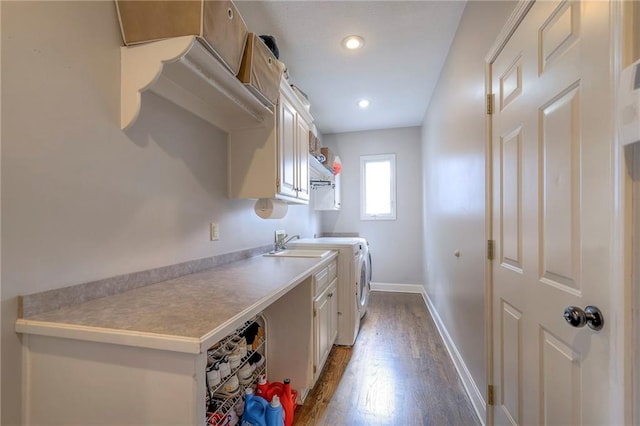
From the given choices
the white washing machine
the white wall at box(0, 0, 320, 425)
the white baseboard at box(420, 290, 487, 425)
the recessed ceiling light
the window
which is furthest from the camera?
the window

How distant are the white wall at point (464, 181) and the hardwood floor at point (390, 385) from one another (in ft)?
0.70

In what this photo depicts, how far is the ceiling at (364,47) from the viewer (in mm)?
1858

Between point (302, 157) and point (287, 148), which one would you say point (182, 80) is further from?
point (302, 157)

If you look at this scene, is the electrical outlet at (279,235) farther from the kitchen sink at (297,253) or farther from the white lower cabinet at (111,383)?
the white lower cabinet at (111,383)

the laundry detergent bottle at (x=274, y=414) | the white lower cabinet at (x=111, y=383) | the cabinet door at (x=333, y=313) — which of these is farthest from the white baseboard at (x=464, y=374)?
the white lower cabinet at (x=111, y=383)

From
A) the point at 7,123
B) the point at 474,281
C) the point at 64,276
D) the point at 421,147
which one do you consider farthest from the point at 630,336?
the point at 421,147

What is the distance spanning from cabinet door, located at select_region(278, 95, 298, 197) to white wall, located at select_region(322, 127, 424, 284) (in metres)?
2.55

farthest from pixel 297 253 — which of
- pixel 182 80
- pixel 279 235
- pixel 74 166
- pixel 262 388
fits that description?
pixel 74 166

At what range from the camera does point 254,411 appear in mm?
1388

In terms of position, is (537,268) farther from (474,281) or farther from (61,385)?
(61,385)

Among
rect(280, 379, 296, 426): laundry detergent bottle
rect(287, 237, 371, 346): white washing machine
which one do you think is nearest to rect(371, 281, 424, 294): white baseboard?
rect(287, 237, 371, 346): white washing machine

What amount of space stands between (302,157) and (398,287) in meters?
2.97

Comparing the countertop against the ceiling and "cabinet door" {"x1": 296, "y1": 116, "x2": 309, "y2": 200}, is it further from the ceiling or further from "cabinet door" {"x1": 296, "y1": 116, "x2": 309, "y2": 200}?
the ceiling

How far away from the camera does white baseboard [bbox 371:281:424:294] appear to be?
4.30m
